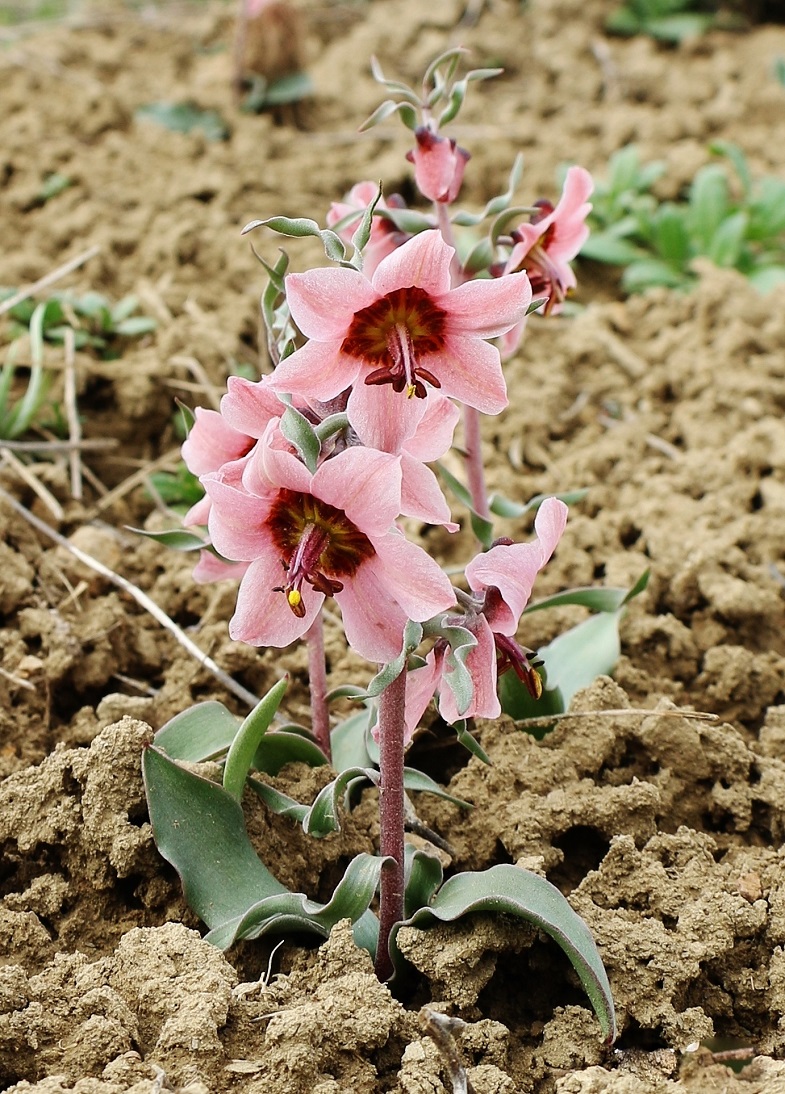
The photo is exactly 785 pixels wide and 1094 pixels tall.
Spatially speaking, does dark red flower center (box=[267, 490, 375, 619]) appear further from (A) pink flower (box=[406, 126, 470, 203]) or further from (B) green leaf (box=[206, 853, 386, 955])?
(A) pink flower (box=[406, 126, 470, 203])

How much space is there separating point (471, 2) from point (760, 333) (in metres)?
2.66

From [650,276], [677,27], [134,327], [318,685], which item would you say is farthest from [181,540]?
[677,27]

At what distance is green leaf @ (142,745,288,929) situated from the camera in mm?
1811

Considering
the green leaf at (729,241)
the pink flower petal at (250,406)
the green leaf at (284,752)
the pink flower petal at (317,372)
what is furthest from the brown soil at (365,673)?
the pink flower petal at (317,372)

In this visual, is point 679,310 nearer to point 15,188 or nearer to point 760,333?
point 760,333

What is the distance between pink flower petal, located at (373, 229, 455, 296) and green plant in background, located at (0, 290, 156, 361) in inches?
79.0

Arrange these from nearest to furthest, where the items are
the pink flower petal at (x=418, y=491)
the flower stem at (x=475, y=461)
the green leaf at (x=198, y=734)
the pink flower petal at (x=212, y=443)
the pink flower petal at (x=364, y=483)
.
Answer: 1. the pink flower petal at (x=364, y=483)
2. the pink flower petal at (x=418, y=491)
3. the pink flower petal at (x=212, y=443)
4. the green leaf at (x=198, y=734)
5. the flower stem at (x=475, y=461)

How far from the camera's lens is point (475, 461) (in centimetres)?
245

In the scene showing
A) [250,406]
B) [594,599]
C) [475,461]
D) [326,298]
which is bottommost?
[594,599]

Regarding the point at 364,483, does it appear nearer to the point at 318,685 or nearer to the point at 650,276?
the point at 318,685

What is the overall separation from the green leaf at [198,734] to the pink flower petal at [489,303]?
0.80 m

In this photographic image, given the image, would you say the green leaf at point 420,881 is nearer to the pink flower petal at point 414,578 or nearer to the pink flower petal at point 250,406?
the pink flower petal at point 414,578

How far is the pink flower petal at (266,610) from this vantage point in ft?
5.24

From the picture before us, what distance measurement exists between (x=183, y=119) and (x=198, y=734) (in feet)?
10.6
